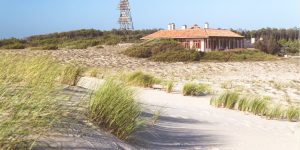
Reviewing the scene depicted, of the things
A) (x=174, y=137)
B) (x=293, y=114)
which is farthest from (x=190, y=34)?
(x=174, y=137)

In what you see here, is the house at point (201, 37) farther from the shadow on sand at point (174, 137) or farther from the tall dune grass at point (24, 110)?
the tall dune grass at point (24, 110)

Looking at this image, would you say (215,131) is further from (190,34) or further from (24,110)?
(190,34)

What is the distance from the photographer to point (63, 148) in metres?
3.99

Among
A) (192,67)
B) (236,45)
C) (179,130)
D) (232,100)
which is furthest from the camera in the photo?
(236,45)

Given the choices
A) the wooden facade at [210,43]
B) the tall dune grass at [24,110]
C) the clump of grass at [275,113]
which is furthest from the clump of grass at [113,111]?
the wooden facade at [210,43]

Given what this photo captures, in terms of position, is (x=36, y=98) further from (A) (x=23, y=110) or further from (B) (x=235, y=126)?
(B) (x=235, y=126)

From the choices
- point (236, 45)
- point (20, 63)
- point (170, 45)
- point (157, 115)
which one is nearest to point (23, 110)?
point (20, 63)

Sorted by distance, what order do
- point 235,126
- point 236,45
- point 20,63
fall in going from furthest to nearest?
point 236,45, point 235,126, point 20,63

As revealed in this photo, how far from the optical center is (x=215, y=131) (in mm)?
6871

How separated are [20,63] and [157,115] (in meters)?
1.89

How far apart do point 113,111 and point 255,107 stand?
5.09 metres

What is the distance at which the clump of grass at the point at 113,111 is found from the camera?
5.19m

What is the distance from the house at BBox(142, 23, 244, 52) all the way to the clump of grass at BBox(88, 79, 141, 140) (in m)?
32.6

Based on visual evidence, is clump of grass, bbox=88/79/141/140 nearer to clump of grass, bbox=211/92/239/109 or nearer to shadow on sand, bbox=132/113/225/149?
shadow on sand, bbox=132/113/225/149
